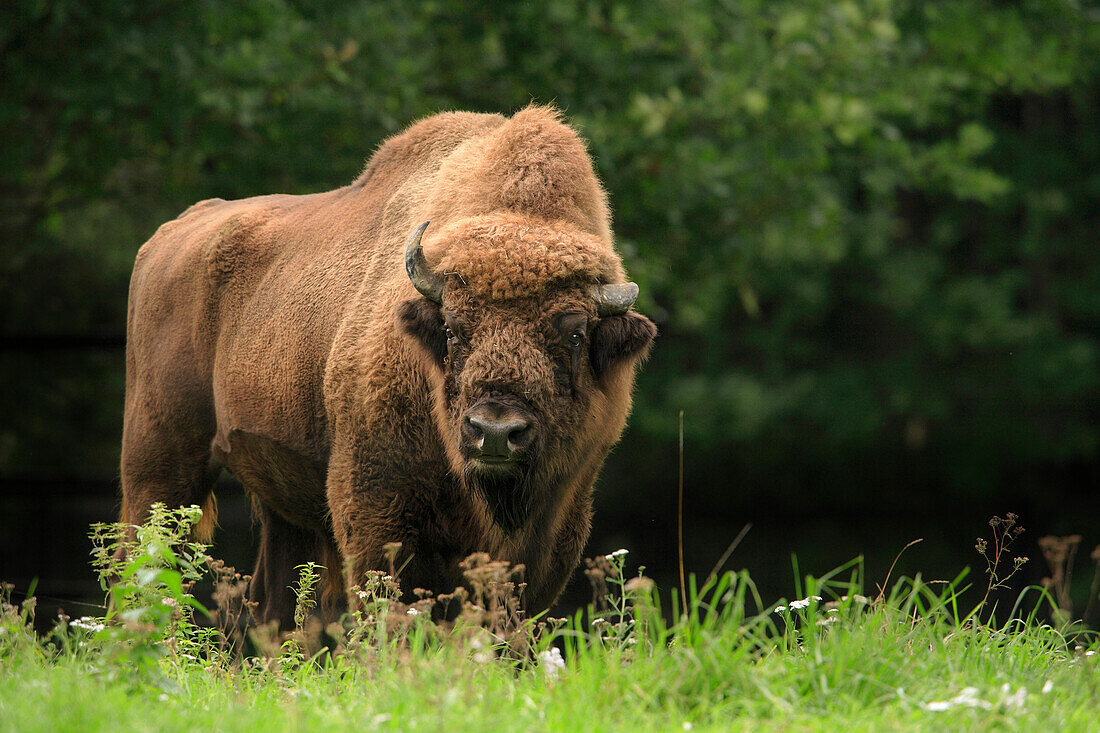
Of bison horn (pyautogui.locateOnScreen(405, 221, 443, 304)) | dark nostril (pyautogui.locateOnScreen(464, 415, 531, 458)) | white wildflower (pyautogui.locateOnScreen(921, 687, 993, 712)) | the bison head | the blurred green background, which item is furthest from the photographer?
the blurred green background

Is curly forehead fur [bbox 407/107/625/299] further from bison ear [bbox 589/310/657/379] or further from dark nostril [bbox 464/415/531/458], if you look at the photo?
dark nostril [bbox 464/415/531/458]

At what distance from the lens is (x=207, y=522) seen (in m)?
6.38

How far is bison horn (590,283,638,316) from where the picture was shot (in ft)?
14.8

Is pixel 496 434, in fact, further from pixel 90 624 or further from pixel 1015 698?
pixel 1015 698

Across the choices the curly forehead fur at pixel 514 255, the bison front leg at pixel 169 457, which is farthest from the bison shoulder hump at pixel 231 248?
the curly forehead fur at pixel 514 255

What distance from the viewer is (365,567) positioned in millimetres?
4613

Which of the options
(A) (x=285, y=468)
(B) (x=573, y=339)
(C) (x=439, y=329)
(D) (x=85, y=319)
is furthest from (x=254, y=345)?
(D) (x=85, y=319)

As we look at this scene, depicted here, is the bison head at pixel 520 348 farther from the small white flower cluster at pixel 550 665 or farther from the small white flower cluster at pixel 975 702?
the small white flower cluster at pixel 975 702

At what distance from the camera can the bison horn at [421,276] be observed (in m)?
4.48

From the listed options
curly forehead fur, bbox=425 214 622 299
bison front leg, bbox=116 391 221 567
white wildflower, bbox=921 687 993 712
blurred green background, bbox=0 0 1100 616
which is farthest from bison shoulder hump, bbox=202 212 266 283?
white wildflower, bbox=921 687 993 712

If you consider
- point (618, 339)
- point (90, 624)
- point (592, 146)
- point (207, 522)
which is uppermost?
point (592, 146)

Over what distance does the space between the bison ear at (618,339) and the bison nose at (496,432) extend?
1.98 feet

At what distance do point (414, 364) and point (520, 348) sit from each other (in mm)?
591

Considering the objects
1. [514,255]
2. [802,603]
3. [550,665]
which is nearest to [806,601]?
[802,603]
